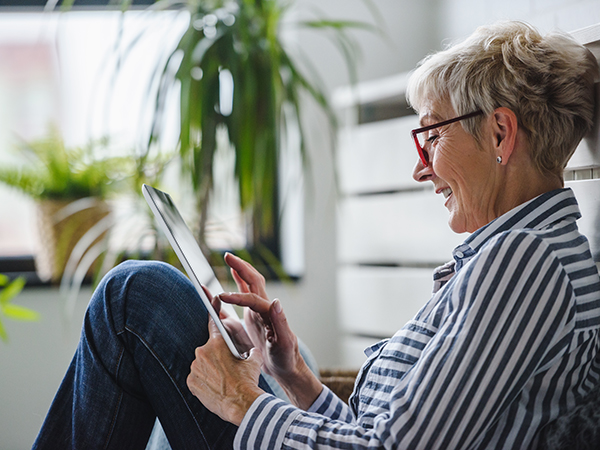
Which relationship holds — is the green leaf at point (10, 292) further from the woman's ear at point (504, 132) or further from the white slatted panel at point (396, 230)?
the woman's ear at point (504, 132)

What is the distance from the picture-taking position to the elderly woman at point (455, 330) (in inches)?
29.4

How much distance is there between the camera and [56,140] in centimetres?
240

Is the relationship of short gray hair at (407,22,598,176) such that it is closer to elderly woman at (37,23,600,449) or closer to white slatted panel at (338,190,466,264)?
elderly woman at (37,23,600,449)

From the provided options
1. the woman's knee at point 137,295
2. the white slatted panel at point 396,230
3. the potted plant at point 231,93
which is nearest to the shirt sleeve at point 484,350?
the woman's knee at point 137,295

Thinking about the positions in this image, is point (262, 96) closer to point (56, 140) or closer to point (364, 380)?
point (56, 140)

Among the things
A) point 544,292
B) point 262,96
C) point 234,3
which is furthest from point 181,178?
point 544,292

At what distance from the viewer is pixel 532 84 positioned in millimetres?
927

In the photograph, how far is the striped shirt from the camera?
2.40 ft

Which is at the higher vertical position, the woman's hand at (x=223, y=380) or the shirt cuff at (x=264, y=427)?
the woman's hand at (x=223, y=380)

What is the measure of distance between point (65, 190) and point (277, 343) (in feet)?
5.02

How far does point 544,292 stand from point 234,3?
60.3 inches

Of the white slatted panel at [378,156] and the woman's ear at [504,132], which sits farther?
the white slatted panel at [378,156]

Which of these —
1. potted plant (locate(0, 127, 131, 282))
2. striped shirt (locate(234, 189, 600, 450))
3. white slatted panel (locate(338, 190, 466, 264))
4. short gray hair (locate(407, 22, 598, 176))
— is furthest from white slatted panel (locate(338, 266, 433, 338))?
striped shirt (locate(234, 189, 600, 450))

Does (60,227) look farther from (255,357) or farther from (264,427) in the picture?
(264,427)
